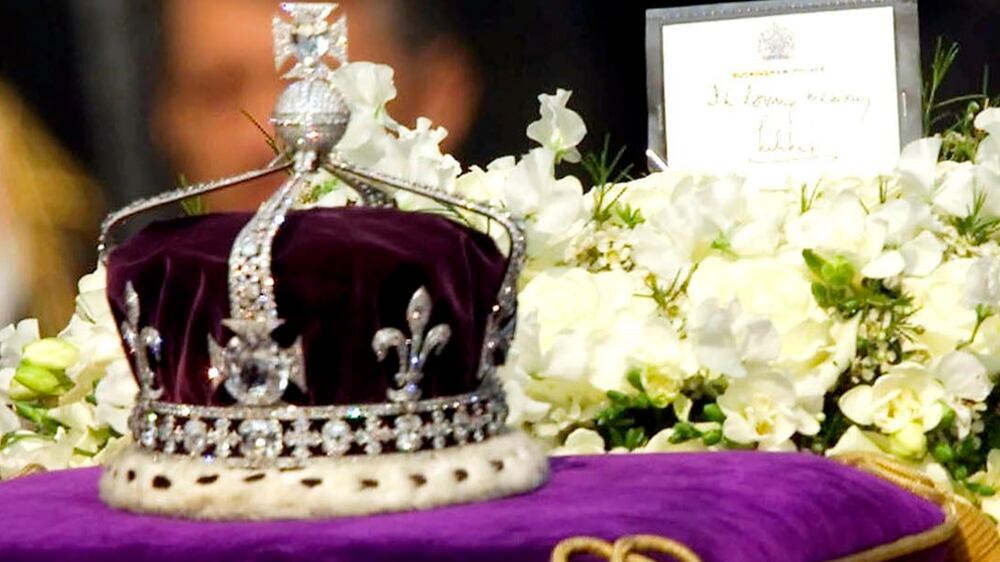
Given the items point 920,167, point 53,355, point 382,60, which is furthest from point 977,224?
point 382,60

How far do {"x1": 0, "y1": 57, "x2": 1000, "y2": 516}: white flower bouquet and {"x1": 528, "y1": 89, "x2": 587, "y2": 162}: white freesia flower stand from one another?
0.04m

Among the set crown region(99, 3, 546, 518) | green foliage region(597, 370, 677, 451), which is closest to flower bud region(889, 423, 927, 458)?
green foliage region(597, 370, 677, 451)

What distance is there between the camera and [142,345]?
92cm

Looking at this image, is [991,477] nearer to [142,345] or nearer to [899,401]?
[899,401]

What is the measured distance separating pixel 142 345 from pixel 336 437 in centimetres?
11

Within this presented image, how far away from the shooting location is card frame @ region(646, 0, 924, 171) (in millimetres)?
1230

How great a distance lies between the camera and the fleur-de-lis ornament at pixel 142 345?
0.91m

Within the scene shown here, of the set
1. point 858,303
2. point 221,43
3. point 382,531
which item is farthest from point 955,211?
point 221,43

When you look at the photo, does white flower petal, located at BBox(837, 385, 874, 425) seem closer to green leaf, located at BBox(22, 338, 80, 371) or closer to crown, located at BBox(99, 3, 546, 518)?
crown, located at BBox(99, 3, 546, 518)

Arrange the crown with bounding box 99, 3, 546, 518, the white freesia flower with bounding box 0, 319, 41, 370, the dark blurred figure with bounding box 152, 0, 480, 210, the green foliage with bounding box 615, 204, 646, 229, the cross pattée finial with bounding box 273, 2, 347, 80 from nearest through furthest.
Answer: the crown with bounding box 99, 3, 546, 518
the cross pattée finial with bounding box 273, 2, 347, 80
the green foliage with bounding box 615, 204, 646, 229
the white freesia flower with bounding box 0, 319, 41, 370
the dark blurred figure with bounding box 152, 0, 480, 210

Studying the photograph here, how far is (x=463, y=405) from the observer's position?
0.90m

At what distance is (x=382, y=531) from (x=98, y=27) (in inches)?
42.8

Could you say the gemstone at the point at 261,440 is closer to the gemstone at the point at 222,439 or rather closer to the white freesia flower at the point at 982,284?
the gemstone at the point at 222,439

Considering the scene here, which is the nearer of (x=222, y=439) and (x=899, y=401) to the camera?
(x=222, y=439)
